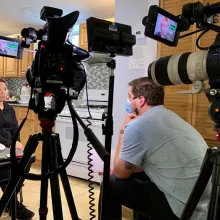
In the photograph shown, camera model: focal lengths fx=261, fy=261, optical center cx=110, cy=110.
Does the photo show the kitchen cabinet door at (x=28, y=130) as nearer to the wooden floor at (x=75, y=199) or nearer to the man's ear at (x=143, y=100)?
the wooden floor at (x=75, y=199)

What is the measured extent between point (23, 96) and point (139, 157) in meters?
3.30

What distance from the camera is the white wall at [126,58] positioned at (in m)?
2.12

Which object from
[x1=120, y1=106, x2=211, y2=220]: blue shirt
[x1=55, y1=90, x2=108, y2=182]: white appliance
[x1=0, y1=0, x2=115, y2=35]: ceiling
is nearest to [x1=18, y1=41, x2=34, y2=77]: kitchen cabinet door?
[x1=0, y1=0, x2=115, y2=35]: ceiling

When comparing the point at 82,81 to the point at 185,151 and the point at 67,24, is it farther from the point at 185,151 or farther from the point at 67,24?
the point at 185,151

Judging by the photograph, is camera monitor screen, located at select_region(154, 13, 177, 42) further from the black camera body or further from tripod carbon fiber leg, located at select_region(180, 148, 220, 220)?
tripod carbon fiber leg, located at select_region(180, 148, 220, 220)

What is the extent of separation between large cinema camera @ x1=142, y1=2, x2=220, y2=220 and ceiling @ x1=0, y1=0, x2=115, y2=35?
253 centimetres

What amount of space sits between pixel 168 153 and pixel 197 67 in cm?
56

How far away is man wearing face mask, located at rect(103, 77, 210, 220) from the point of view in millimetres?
1239

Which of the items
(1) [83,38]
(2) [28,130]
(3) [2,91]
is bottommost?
(2) [28,130]

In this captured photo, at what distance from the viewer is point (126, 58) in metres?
2.25

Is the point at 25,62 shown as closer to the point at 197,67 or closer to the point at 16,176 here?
the point at 16,176

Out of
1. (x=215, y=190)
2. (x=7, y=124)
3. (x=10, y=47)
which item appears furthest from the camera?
(x=7, y=124)

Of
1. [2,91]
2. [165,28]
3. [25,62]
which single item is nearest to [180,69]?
[165,28]

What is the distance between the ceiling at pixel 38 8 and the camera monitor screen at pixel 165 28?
8.21 ft
